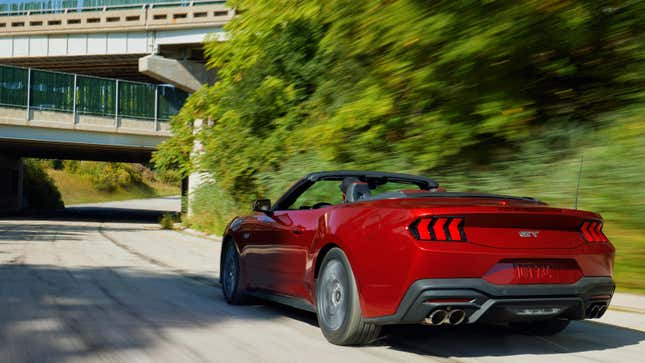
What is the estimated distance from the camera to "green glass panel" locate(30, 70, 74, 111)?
112 feet

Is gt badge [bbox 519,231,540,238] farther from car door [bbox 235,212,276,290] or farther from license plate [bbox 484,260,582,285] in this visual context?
car door [bbox 235,212,276,290]

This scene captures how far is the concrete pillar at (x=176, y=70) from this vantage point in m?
32.2

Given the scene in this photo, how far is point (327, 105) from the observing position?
560 inches

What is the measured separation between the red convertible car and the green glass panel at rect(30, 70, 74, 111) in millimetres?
31765

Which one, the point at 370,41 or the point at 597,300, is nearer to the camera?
the point at 597,300

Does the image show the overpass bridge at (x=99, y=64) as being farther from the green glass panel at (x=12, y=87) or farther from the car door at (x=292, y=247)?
the car door at (x=292, y=247)

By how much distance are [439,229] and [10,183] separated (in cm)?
4897

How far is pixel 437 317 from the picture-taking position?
4.38m

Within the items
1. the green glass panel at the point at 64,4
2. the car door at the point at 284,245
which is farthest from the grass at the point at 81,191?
the car door at the point at 284,245

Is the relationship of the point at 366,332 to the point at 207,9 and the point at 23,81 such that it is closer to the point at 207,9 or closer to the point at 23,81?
the point at 207,9

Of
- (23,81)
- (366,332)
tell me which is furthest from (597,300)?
(23,81)

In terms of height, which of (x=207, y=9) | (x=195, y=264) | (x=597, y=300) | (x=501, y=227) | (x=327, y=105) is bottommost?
(x=195, y=264)

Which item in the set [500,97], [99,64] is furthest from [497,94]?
[99,64]

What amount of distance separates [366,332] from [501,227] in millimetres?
1131
